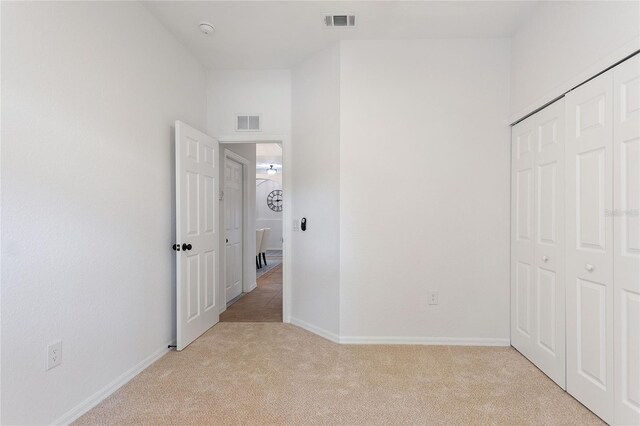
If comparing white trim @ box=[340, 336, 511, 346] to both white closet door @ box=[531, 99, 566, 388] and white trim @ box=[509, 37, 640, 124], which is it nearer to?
white closet door @ box=[531, 99, 566, 388]

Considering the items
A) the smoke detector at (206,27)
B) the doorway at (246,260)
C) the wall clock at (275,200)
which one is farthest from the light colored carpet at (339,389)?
the wall clock at (275,200)

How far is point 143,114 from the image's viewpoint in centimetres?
261

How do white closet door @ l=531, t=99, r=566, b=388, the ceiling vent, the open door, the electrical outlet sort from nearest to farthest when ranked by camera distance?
the electrical outlet → white closet door @ l=531, t=99, r=566, b=388 → the ceiling vent → the open door

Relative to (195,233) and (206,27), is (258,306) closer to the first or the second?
(195,233)

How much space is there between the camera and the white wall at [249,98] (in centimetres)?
369

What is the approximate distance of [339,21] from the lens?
2807 millimetres

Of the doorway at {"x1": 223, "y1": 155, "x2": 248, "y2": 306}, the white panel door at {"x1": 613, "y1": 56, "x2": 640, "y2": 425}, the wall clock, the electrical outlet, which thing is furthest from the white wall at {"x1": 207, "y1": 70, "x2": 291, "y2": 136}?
the wall clock

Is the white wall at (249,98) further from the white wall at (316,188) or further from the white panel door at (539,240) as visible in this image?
the white panel door at (539,240)

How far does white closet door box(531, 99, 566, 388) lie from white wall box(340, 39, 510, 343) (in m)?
0.44

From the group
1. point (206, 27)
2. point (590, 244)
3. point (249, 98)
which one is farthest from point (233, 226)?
point (590, 244)

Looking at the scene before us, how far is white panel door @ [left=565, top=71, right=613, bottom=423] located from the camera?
1.89m

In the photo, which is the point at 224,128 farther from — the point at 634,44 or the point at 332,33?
the point at 634,44

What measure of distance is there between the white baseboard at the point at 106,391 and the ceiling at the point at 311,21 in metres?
2.71

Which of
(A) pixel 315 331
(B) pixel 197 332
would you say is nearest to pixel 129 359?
(B) pixel 197 332
